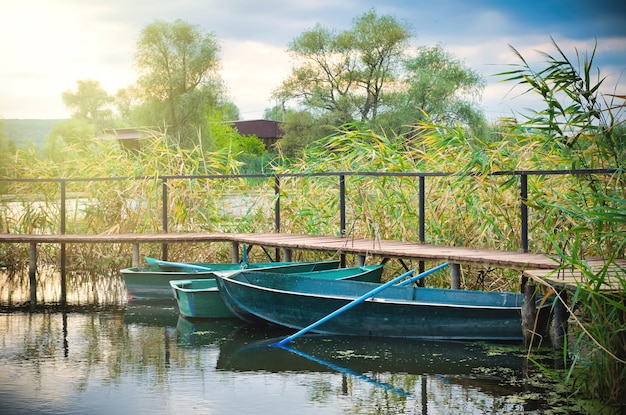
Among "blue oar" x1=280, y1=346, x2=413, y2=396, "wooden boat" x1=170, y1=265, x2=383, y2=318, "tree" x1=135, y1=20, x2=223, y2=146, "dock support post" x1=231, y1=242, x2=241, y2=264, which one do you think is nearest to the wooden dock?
"dock support post" x1=231, y1=242, x2=241, y2=264

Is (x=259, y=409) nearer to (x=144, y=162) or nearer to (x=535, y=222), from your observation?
(x=535, y=222)

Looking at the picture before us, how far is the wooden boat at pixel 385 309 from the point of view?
6.84m

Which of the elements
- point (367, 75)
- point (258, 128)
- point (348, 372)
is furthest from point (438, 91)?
point (348, 372)

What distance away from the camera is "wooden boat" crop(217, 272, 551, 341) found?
6836mm

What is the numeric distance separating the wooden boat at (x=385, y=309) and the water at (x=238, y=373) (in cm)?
12

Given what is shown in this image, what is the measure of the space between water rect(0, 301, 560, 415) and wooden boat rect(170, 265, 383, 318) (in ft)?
0.62

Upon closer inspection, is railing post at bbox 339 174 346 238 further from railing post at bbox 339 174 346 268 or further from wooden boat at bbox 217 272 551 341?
wooden boat at bbox 217 272 551 341

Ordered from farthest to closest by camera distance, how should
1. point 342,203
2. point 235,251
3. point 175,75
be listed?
point 175,75 < point 235,251 < point 342,203

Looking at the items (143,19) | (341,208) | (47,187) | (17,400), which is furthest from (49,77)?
(17,400)

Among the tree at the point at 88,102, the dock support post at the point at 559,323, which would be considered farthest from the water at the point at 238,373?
the tree at the point at 88,102

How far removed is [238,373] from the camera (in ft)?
19.8

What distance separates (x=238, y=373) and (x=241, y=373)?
2 centimetres

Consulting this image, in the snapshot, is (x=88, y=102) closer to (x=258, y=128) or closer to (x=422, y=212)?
(x=258, y=128)

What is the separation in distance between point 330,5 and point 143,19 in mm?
16802
